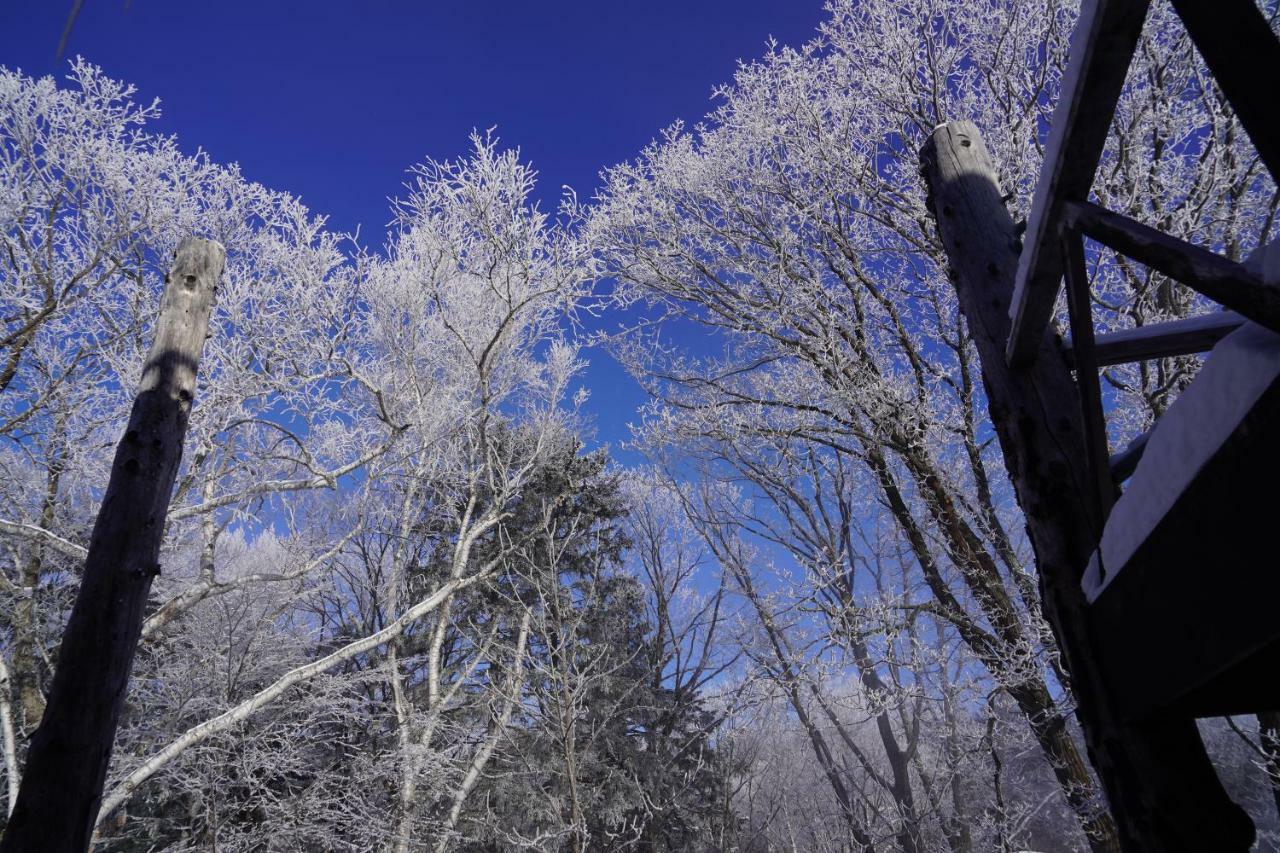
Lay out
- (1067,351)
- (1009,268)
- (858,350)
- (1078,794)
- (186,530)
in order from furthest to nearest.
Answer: (186,530) → (858,350) → (1078,794) → (1009,268) → (1067,351)

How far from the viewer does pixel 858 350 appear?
24.4 feet

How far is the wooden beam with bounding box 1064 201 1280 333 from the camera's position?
2.46 ft

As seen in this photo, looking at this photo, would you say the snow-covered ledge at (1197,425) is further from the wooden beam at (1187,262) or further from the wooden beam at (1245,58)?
the wooden beam at (1245,58)

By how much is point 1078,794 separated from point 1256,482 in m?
6.19

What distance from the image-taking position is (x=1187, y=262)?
0.92 m

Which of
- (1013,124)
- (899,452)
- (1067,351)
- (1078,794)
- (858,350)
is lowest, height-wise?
(1078,794)

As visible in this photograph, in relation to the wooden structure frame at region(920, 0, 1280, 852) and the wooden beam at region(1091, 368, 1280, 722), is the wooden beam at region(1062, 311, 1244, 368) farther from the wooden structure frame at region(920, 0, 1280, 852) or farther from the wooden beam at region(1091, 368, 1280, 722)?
the wooden beam at region(1091, 368, 1280, 722)

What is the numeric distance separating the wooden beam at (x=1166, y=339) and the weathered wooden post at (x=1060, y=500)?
30 cm

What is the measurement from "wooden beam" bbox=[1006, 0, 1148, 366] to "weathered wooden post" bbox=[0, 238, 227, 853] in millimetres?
3028

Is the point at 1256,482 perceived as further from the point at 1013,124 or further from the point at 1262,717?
the point at 1013,124

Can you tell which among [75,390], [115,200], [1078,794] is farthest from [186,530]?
[1078,794]

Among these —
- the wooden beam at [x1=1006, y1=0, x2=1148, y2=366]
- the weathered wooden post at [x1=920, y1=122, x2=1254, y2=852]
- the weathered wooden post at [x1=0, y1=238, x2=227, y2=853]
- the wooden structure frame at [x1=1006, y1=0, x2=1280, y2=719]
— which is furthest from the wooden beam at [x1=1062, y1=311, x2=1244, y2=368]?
the weathered wooden post at [x1=0, y1=238, x2=227, y2=853]

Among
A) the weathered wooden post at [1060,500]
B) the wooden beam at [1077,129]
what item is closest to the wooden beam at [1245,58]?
the wooden beam at [1077,129]

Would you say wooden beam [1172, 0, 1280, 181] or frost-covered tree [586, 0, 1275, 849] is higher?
frost-covered tree [586, 0, 1275, 849]
